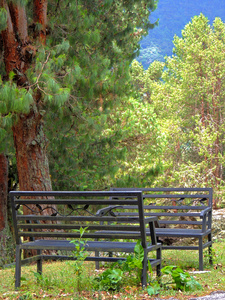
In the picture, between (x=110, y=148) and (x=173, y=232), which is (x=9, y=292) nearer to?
(x=173, y=232)

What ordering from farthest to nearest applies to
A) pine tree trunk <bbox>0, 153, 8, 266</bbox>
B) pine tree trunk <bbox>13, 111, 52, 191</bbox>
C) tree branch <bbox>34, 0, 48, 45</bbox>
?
pine tree trunk <bbox>0, 153, 8, 266</bbox>, tree branch <bbox>34, 0, 48, 45</bbox>, pine tree trunk <bbox>13, 111, 52, 191</bbox>

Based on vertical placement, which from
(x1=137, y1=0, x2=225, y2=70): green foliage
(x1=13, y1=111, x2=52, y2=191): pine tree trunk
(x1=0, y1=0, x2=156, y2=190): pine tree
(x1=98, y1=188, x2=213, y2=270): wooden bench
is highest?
(x1=137, y1=0, x2=225, y2=70): green foliage

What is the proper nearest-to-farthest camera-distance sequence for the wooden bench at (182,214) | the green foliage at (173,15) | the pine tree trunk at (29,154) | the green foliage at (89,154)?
the wooden bench at (182,214), the pine tree trunk at (29,154), the green foliage at (89,154), the green foliage at (173,15)

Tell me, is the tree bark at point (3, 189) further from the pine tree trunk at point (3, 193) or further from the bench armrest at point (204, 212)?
the bench armrest at point (204, 212)

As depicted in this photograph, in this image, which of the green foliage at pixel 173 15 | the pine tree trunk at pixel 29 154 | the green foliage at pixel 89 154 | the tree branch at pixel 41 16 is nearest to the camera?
the pine tree trunk at pixel 29 154

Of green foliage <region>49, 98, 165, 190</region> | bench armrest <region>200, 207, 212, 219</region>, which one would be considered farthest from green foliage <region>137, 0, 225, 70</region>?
bench armrest <region>200, 207, 212, 219</region>

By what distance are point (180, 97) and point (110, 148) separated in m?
17.4

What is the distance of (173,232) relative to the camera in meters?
5.05

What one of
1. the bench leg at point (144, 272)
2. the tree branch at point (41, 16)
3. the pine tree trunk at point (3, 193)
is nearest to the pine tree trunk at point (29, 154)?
the tree branch at point (41, 16)

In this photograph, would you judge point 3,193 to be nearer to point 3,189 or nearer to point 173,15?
point 3,189

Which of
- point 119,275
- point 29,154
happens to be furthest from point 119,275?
point 29,154

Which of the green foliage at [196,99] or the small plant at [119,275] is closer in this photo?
the small plant at [119,275]

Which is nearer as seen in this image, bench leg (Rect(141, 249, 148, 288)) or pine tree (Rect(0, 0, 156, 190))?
bench leg (Rect(141, 249, 148, 288))

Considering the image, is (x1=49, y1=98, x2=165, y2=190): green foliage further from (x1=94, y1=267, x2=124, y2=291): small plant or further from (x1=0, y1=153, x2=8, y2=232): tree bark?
(x1=94, y1=267, x2=124, y2=291): small plant
